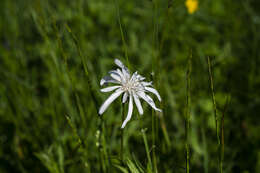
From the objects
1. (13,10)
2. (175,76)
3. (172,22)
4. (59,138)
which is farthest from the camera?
(172,22)

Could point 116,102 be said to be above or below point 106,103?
above

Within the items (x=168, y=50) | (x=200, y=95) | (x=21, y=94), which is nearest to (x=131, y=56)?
(x=168, y=50)

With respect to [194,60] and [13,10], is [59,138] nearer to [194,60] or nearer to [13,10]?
[194,60]

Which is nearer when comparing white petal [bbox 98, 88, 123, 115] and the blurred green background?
white petal [bbox 98, 88, 123, 115]

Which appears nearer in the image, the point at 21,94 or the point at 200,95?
the point at 21,94

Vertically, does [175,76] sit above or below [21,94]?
above

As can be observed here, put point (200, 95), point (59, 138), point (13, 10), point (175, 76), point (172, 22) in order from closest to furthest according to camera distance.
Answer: point (59, 138) → point (200, 95) → point (175, 76) → point (13, 10) → point (172, 22)

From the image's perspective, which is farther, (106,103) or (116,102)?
(116,102)

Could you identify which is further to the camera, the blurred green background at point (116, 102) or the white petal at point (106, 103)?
the blurred green background at point (116, 102)
